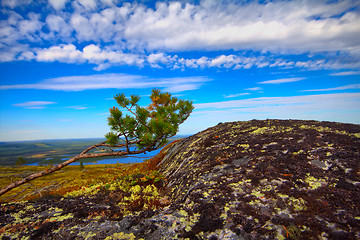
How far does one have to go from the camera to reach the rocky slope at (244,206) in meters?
4.39

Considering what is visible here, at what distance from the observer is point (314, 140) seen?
8.52m

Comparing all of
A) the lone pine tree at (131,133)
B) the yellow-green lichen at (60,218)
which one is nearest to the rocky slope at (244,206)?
the yellow-green lichen at (60,218)

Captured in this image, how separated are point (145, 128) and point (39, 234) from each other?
661 centimetres

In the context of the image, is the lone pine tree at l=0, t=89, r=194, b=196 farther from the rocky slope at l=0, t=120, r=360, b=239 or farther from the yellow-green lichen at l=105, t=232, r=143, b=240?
the yellow-green lichen at l=105, t=232, r=143, b=240

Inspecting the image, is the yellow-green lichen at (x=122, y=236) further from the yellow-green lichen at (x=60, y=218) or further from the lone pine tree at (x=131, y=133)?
the lone pine tree at (x=131, y=133)

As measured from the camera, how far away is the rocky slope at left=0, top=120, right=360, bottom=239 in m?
4.39

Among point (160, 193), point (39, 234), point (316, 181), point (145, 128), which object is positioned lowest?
point (160, 193)

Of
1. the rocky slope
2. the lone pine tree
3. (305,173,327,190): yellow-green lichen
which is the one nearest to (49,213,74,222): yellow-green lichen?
the rocky slope

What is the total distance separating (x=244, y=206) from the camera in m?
5.16

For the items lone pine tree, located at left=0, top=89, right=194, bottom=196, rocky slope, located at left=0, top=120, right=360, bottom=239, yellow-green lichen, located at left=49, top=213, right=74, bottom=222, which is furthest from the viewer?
lone pine tree, located at left=0, top=89, right=194, bottom=196

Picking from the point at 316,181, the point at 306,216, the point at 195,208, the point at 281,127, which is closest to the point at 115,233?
the point at 195,208

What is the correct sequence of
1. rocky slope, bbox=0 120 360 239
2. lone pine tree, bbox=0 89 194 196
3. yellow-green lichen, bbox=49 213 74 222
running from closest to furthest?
rocky slope, bbox=0 120 360 239, yellow-green lichen, bbox=49 213 74 222, lone pine tree, bbox=0 89 194 196

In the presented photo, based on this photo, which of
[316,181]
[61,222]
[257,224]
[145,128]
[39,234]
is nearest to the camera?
[257,224]

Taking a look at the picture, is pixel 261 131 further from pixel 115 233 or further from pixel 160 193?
pixel 115 233
